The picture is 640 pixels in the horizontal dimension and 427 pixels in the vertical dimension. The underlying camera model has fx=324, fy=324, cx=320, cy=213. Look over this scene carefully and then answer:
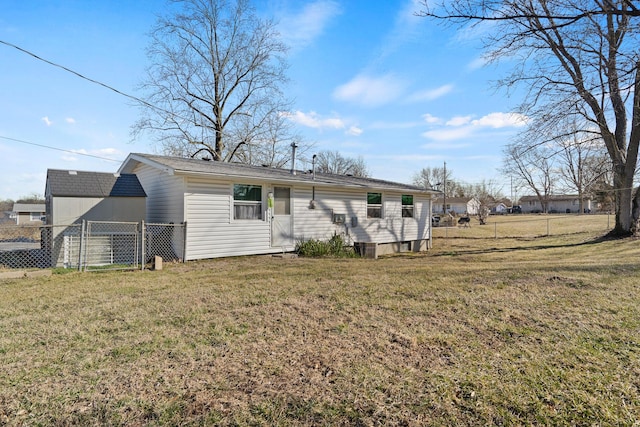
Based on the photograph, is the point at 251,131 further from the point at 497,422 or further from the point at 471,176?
the point at 471,176

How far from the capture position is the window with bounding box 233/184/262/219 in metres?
9.48

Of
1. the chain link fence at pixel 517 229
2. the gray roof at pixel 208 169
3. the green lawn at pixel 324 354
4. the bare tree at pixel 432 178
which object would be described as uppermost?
the bare tree at pixel 432 178

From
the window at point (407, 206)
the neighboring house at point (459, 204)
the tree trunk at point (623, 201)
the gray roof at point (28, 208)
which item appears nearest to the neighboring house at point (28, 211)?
the gray roof at point (28, 208)

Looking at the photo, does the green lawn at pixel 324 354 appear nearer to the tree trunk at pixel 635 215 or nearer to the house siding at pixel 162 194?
the house siding at pixel 162 194

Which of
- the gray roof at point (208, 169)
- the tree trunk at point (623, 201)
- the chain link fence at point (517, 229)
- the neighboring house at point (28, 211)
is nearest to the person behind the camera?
the gray roof at point (208, 169)

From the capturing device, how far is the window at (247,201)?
9477 millimetres

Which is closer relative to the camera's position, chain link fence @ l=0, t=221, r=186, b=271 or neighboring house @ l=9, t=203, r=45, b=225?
chain link fence @ l=0, t=221, r=186, b=271

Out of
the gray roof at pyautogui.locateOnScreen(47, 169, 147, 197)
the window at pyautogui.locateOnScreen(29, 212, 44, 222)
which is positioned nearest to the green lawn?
the gray roof at pyautogui.locateOnScreen(47, 169, 147, 197)

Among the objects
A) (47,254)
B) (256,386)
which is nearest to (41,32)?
(47,254)

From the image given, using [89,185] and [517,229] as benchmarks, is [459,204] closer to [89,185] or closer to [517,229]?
[517,229]

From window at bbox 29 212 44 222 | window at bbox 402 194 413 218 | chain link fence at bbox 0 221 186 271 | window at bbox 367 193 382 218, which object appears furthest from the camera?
window at bbox 29 212 44 222

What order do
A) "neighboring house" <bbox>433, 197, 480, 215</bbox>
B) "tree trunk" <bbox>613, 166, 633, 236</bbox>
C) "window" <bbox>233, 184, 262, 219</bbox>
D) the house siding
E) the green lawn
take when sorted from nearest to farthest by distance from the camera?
the green lawn < the house siding < "window" <bbox>233, 184, 262, 219</bbox> < "tree trunk" <bbox>613, 166, 633, 236</bbox> < "neighboring house" <bbox>433, 197, 480, 215</bbox>

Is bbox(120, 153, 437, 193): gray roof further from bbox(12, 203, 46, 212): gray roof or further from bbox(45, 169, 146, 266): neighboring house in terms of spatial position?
bbox(12, 203, 46, 212): gray roof

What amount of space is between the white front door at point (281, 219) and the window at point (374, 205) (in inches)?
142
